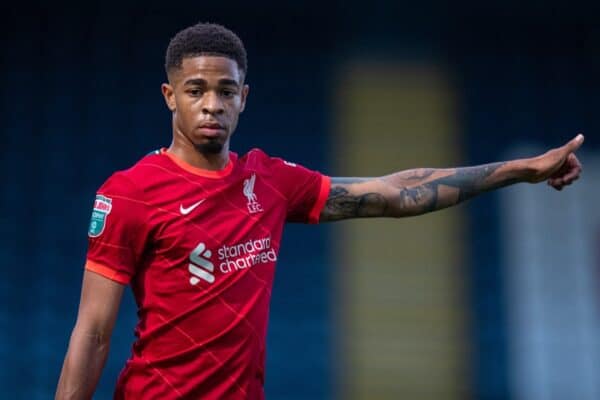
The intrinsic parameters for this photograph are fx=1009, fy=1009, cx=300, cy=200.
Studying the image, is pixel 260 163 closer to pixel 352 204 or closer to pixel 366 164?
pixel 352 204

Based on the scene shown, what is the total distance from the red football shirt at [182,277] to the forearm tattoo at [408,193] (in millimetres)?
413

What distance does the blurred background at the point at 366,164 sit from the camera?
20.1 ft

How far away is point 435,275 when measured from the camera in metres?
6.44

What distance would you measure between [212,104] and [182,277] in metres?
0.47

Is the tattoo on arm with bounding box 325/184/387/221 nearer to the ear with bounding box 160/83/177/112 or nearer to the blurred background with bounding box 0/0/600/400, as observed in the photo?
the ear with bounding box 160/83/177/112

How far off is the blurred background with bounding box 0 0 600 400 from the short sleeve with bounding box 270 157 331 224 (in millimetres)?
3266

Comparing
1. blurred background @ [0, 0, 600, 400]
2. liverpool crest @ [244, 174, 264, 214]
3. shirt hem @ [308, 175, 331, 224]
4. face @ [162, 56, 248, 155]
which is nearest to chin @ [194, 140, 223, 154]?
face @ [162, 56, 248, 155]

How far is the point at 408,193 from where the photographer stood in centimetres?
303

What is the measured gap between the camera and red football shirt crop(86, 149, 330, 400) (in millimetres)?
2543

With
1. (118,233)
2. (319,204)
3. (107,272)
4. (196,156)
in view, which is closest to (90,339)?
(107,272)

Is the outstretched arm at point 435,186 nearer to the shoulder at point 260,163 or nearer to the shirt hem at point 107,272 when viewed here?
the shoulder at point 260,163

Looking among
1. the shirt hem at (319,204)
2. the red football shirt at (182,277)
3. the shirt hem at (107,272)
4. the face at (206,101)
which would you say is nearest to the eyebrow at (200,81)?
the face at (206,101)

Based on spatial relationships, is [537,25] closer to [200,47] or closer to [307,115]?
[307,115]

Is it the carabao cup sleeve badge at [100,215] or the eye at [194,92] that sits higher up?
the eye at [194,92]
